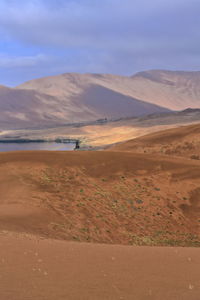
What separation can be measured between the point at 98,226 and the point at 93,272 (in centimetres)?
765

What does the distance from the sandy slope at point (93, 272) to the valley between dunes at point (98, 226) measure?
18mm

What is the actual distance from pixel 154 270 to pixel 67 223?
23.1 feet

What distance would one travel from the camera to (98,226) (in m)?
16.0

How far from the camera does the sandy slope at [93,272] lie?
7.25 meters

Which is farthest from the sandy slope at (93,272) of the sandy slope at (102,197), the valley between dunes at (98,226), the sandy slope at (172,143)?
the sandy slope at (172,143)

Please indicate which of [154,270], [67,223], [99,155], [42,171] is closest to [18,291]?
[154,270]

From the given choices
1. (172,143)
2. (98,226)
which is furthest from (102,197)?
(172,143)

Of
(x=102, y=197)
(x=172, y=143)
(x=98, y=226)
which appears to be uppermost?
(x=172, y=143)

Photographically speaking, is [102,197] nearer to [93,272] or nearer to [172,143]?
[93,272]

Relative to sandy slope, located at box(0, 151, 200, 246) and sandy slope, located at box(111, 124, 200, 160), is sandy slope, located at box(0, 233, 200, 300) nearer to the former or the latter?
sandy slope, located at box(0, 151, 200, 246)

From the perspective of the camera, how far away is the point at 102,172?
21.9 m

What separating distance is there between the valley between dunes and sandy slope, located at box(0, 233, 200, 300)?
0.02 meters

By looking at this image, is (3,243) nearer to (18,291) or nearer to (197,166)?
(18,291)

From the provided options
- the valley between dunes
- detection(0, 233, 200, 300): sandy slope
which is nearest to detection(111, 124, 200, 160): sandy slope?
the valley between dunes
